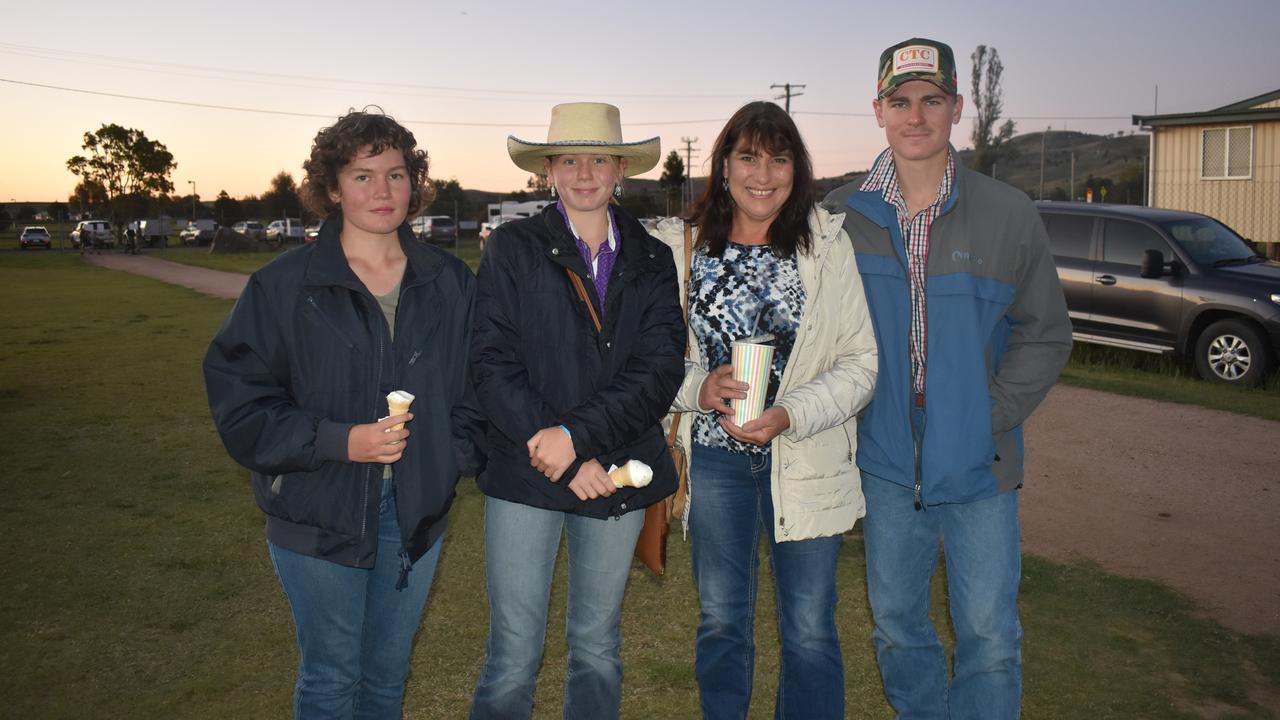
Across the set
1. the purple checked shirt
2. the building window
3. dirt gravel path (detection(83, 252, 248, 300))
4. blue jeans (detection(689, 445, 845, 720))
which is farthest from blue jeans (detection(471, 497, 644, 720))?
the building window

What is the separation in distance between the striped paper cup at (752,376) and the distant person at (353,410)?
0.77 m

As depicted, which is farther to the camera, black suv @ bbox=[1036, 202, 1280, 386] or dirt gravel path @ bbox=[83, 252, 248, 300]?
dirt gravel path @ bbox=[83, 252, 248, 300]

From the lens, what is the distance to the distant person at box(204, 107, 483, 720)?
8.48 ft

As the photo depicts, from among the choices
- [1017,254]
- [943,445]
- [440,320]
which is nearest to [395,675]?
[440,320]

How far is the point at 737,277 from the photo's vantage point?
10.3ft

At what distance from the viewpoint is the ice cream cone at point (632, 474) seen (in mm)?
2768

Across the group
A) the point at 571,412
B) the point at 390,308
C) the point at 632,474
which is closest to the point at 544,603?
the point at 632,474

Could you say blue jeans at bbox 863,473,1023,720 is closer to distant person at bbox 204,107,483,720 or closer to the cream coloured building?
distant person at bbox 204,107,483,720

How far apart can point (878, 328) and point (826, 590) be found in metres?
0.84

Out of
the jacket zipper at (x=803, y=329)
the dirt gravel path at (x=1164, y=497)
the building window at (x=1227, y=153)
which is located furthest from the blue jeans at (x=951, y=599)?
the building window at (x=1227, y=153)

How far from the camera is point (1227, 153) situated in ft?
75.3

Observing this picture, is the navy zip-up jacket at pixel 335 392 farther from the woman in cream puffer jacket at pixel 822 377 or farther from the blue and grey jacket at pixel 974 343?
the blue and grey jacket at pixel 974 343

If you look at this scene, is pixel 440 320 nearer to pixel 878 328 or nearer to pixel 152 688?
pixel 878 328

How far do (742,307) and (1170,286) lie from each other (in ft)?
30.8
